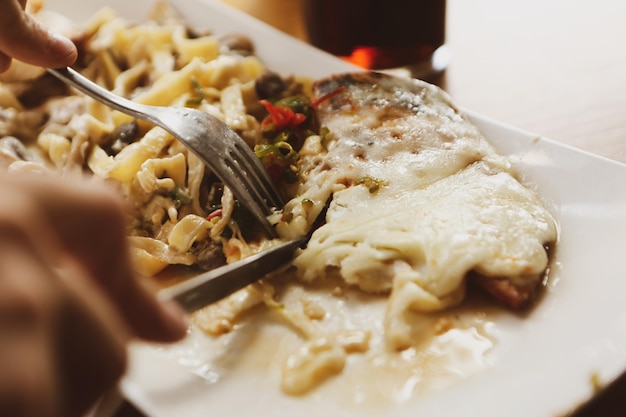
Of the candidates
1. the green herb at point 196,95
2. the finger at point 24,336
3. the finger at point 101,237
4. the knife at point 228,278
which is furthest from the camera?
the green herb at point 196,95

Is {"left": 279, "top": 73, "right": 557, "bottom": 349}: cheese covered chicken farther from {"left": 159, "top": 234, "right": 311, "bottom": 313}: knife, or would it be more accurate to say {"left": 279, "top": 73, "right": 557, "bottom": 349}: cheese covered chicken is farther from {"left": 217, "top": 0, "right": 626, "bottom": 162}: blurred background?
{"left": 217, "top": 0, "right": 626, "bottom": 162}: blurred background

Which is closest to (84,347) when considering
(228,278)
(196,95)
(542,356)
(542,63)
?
(228,278)

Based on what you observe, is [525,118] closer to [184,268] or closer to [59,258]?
[184,268]

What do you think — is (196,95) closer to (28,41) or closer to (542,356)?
(28,41)

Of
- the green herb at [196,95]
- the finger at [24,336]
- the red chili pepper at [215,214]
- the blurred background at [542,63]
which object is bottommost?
the red chili pepper at [215,214]

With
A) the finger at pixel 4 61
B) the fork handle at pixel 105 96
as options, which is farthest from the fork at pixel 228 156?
the finger at pixel 4 61

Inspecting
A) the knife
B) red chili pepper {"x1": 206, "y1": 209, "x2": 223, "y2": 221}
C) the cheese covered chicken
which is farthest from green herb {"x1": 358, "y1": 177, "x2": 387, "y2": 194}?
red chili pepper {"x1": 206, "y1": 209, "x2": 223, "y2": 221}

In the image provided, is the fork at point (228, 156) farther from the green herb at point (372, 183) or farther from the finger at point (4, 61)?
the finger at point (4, 61)
